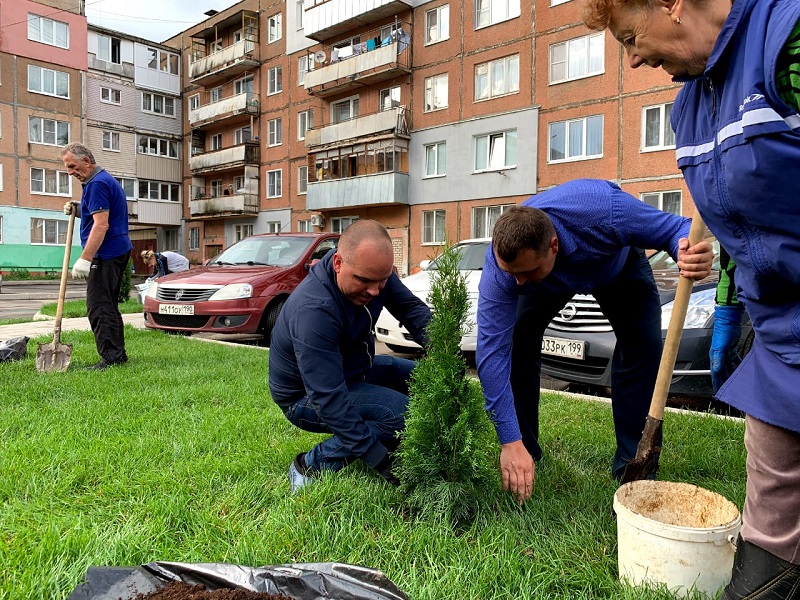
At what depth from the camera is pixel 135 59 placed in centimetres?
4284

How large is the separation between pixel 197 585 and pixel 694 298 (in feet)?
14.9

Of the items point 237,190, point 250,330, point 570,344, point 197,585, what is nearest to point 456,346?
point 197,585

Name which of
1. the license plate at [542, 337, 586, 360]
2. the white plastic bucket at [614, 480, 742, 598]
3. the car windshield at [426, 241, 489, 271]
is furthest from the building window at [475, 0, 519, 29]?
the white plastic bucket at [614, 480, 742, 598]

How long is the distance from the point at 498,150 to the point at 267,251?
17706mm

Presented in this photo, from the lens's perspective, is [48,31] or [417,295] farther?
[48,31]

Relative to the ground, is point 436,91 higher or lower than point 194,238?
higher

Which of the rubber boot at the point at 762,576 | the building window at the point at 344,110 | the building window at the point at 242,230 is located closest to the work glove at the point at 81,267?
the rubber boot at the point at 762,576

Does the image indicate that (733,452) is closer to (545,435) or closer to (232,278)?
(545,435)

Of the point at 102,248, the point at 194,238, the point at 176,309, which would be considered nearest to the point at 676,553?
the point at 102,248

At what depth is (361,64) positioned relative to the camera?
2952 cm

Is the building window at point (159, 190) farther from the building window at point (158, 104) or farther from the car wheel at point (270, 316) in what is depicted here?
the car wheel at point (270, 316)

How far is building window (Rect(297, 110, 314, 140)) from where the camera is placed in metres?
34.7

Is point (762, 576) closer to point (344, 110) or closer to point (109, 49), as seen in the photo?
point (344, 110)

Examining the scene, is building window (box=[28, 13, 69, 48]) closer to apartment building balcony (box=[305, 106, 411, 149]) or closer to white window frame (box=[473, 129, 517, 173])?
apartment building balcony (box=[305, 106, 411, 149])
